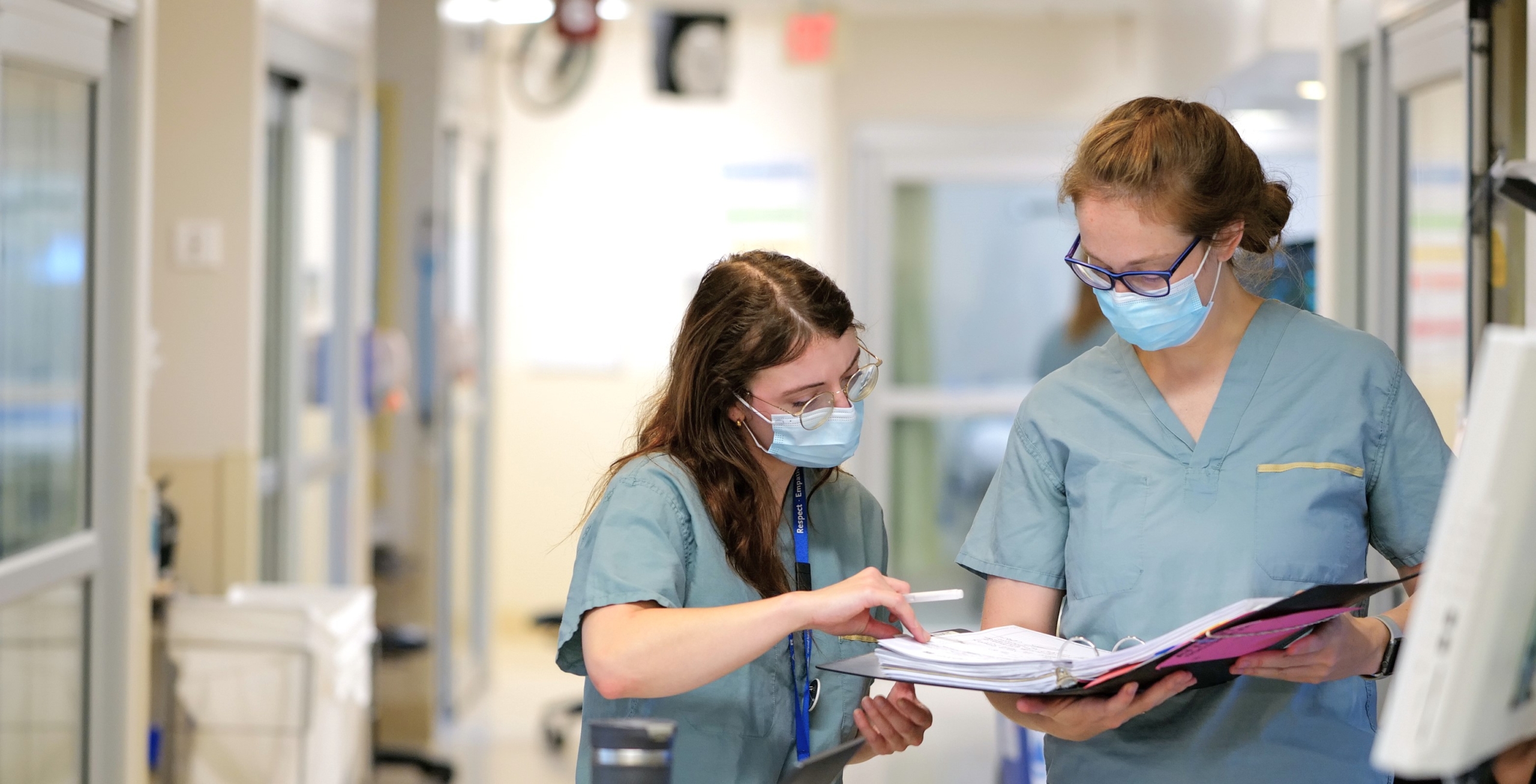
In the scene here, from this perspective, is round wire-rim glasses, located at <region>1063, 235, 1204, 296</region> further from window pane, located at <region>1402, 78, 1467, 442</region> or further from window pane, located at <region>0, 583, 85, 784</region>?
window pane, located at <region>0, 583, 85, 784</region>

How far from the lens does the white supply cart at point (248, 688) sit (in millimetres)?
3146

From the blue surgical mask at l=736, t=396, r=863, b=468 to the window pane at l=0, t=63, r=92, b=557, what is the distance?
155 cm

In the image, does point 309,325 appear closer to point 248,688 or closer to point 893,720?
point 248,688

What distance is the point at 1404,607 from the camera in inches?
56.9

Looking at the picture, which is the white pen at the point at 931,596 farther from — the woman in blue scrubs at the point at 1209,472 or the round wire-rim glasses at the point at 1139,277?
the round wire-rim glasses at the point at 1139,277

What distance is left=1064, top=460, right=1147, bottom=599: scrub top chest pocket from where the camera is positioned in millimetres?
1437

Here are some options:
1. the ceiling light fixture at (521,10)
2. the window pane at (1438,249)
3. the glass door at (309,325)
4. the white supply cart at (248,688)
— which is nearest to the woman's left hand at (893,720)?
the window pane at (1438,249)

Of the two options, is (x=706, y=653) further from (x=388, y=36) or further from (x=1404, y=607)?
(x=388, y=36)

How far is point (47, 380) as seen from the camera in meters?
2.52

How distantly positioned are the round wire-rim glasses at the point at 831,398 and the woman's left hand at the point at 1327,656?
480 mm

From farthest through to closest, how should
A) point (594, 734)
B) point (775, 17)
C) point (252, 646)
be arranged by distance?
point (775, 17)
point (252, 646)
point (594, 734)

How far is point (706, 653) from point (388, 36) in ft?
12.6

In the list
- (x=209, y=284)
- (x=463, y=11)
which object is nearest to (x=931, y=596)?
(x=209, y=284)

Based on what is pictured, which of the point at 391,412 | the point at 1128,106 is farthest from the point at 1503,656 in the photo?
the point at 391,412
